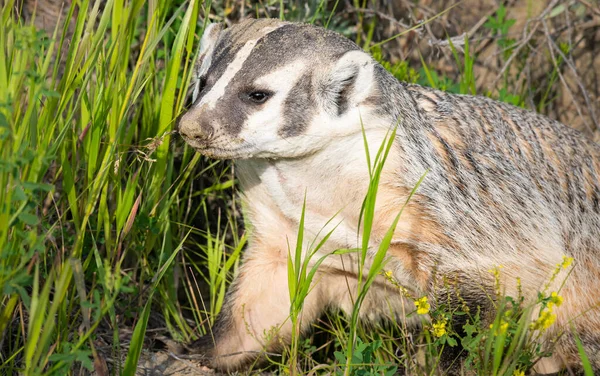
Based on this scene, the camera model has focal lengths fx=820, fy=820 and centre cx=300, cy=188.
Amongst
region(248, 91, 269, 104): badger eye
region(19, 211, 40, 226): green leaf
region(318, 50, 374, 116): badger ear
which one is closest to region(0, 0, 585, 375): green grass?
region(19, 211, 40, 226): green leaf

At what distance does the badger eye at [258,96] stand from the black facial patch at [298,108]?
55 mm

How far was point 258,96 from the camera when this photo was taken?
83.4 inches

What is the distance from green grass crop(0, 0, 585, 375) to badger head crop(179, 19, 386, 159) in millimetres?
170

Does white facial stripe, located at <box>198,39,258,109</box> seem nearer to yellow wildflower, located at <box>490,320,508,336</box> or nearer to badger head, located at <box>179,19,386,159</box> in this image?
badger head, located at <box>179,19,386,159</box>

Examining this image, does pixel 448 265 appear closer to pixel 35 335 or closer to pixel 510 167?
pixel 510 167

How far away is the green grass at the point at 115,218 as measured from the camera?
167 centimetres

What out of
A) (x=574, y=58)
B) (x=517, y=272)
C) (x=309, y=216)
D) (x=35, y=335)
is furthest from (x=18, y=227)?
(x=574, y=58)

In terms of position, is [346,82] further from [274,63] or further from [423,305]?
[423,305]

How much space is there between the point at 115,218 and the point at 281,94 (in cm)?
71

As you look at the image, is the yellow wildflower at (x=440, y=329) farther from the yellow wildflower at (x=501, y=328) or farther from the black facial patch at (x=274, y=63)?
the black facial patch at (x=274, y=63)

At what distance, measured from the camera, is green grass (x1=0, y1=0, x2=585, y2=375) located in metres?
1.67

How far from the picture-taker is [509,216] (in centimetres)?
245

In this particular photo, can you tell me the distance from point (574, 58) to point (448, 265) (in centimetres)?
181

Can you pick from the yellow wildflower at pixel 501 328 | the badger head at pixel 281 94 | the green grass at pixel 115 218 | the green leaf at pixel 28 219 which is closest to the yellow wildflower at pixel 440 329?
the green grass at pixel 115 218
